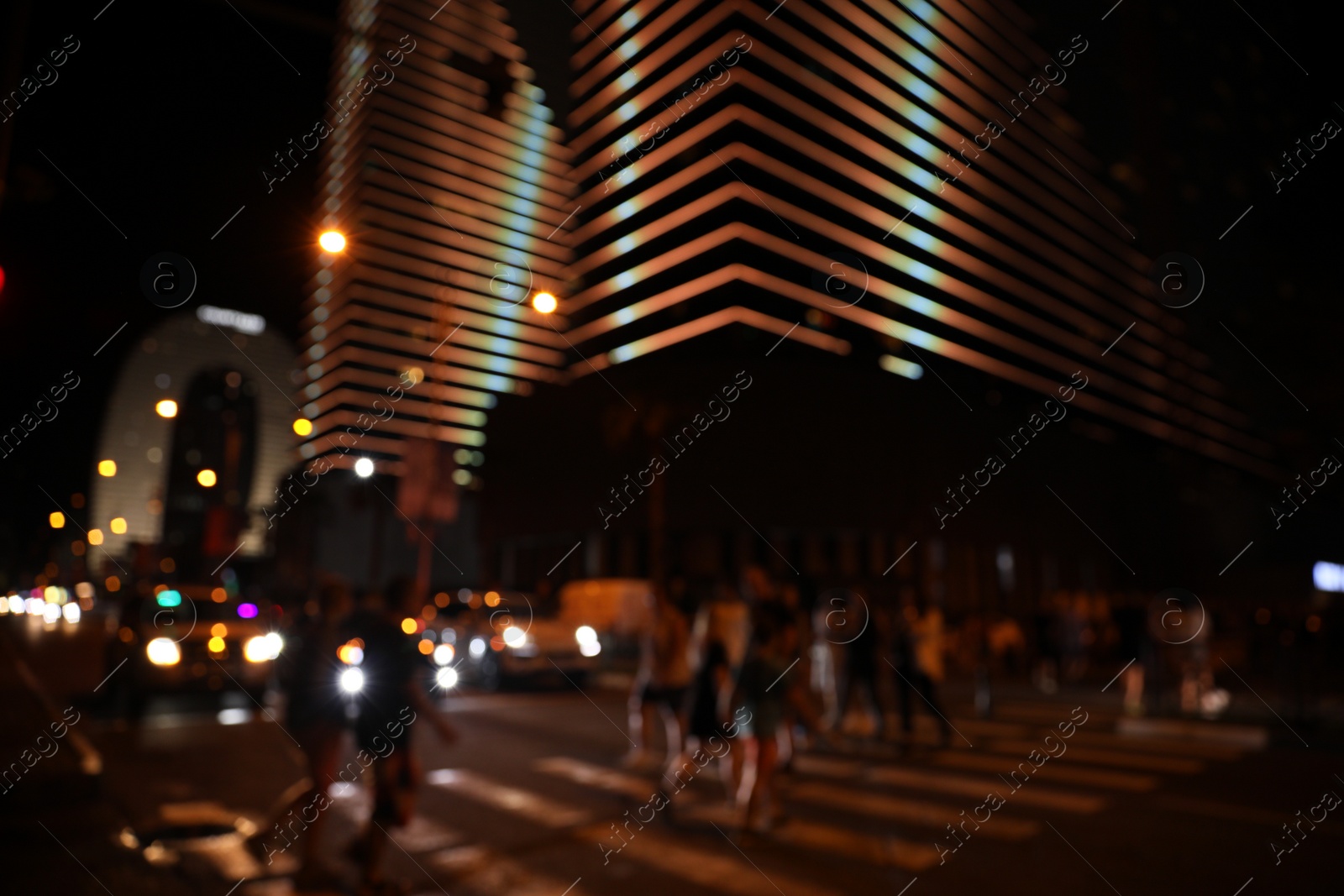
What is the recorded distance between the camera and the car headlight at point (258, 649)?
43.3 ft

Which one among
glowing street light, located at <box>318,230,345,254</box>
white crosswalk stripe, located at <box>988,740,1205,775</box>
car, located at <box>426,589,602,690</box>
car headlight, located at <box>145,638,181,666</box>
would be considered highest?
glowing street light, located at <box>318,230,345,254</box>

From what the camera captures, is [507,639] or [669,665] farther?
[507,639]

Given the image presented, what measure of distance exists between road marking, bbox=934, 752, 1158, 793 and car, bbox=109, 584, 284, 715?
9.60 metres

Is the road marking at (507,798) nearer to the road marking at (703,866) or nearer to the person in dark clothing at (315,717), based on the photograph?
the road marking at (703,866)

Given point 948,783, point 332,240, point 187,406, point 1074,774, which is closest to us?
point 948,783

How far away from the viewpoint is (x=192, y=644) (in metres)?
12.5

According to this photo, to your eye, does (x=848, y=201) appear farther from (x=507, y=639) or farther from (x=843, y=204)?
(x=507, y=639)

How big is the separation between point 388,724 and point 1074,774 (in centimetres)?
719

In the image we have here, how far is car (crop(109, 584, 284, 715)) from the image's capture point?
454 inches

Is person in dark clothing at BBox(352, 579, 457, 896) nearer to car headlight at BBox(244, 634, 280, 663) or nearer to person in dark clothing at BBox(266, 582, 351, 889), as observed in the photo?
person in dark clothing at BBox(266, 582, 351, 889)

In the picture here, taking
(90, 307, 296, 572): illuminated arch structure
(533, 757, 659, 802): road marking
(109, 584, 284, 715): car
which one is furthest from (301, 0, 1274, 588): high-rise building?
(90, 307, 296, 572): illuminated arch structure

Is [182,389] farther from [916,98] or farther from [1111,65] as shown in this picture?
[1111,65]

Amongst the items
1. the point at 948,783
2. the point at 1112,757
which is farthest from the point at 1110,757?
the point at 948,783

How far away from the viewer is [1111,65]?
56.0 meters
